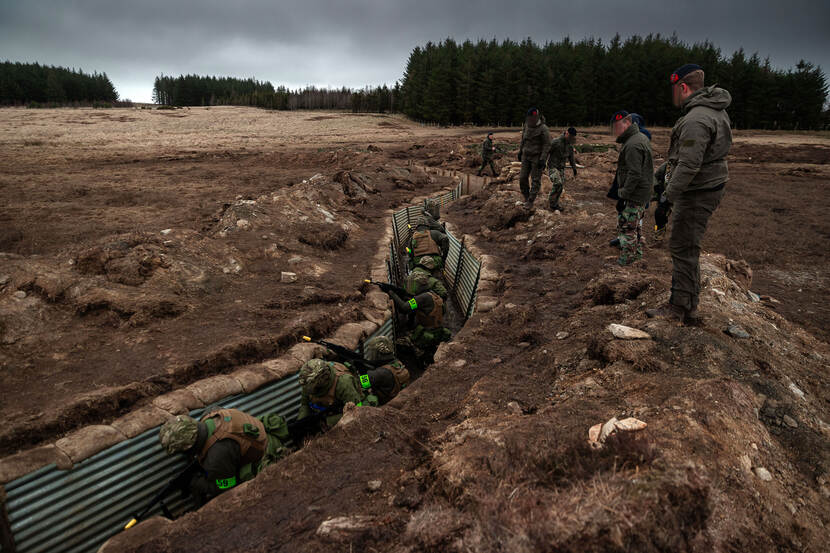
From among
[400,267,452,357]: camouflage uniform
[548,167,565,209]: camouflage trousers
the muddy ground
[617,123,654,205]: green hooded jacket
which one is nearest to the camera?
the muddy ground

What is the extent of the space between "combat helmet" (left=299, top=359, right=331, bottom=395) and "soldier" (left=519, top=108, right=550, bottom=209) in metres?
6.67

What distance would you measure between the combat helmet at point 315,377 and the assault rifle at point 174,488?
4.16 feet

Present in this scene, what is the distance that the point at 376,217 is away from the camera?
12.7 meters

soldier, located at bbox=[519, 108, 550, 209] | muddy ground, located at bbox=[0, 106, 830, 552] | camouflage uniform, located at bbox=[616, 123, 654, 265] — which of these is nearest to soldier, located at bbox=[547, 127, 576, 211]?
soldier, located at bbox=[519, 108, 550, 209]

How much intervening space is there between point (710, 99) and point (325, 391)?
4.68 metres

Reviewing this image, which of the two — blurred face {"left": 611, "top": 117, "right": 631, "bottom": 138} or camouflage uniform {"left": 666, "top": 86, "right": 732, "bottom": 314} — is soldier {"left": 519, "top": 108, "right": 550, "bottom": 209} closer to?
blurred face {"left": 611, "top": 117, "right": 631, "bottom": 138}

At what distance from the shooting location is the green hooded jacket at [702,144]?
3.34 m

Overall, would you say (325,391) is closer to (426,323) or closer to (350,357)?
(350,357)

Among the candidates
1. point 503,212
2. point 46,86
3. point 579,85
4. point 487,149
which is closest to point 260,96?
point 46,86

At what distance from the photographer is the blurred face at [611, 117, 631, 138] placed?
17.9ft

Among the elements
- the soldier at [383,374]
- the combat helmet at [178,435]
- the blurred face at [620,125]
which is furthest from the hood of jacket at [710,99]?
the combat helmet at [178,435]

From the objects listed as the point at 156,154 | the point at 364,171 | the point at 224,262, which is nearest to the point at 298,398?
the point at 224,262

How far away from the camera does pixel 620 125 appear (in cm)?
554

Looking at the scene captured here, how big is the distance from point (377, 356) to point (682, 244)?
390 cm
